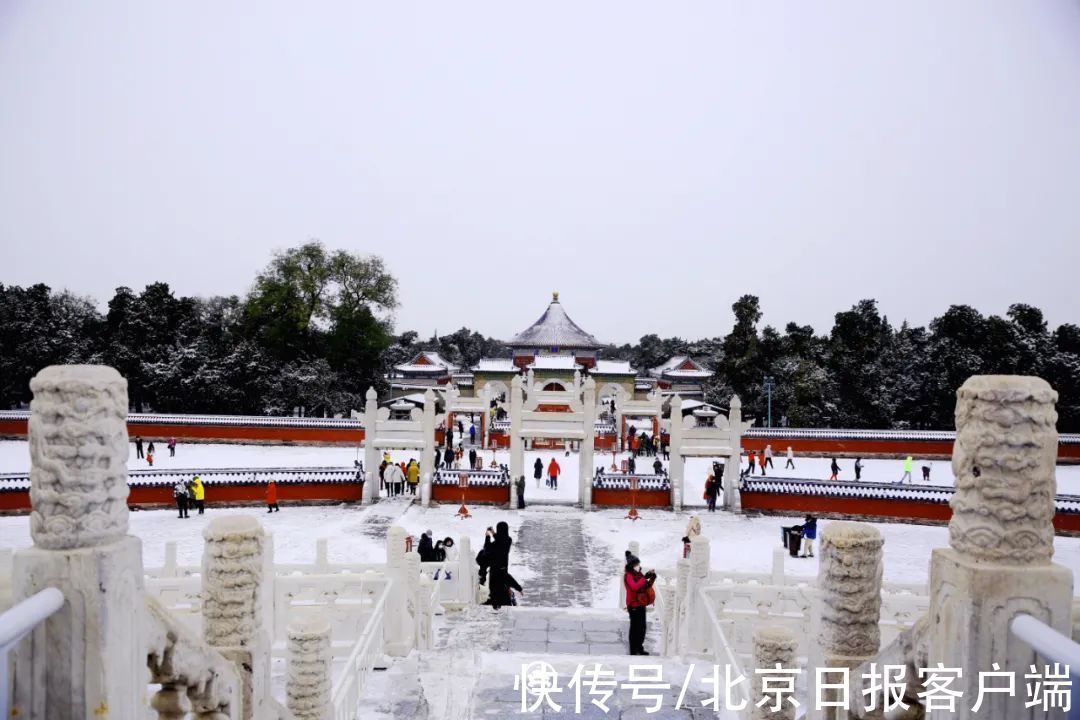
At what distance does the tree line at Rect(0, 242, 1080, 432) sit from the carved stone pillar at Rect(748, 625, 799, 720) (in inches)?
1242

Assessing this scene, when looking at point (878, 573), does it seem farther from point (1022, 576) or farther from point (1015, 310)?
point (1015, 310)

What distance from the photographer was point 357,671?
5641mm

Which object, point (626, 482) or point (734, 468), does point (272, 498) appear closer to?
point (626, 482)

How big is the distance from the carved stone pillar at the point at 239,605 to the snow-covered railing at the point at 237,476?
1735cm

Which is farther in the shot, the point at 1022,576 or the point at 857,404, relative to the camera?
the point at 857,404

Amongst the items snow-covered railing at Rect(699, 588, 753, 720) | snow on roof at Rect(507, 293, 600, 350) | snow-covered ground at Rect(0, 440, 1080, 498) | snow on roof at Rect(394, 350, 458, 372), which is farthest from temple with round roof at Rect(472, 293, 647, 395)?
snow-covered railing at Rect(699, 588, 753, 720)

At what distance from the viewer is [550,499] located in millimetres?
21719

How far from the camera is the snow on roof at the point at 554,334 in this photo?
51.8m

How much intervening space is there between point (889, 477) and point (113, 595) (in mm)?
28414

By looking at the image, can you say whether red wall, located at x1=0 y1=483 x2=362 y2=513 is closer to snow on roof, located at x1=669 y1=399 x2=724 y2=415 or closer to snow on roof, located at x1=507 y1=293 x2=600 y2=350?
snow on roof, located at x1=669 y1=399 x2=724 y2=415

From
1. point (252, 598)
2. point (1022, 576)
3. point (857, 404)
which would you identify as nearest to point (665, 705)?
point (252, 598)

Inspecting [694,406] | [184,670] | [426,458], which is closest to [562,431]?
[426,458]

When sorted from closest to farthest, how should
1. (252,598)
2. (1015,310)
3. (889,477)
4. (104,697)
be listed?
(104,697) < (252,598) < (889,477) < (1015,310)

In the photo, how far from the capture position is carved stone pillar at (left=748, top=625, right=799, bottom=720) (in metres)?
4.21
